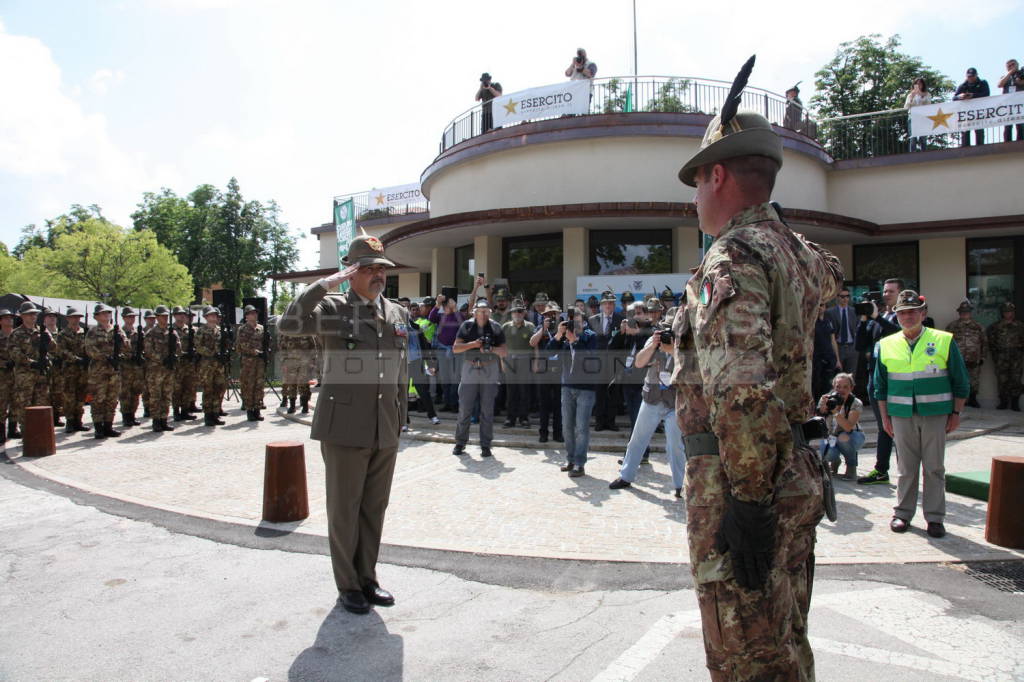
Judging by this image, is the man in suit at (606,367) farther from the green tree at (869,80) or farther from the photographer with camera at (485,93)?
the green tree at (869,80)

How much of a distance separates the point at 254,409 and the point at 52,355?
11.6 ft

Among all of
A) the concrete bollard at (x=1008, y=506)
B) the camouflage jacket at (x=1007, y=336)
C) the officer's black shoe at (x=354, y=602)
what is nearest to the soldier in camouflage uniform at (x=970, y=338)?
the camouflage jacket at (x=1007, y=336)

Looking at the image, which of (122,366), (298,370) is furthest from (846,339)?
(122,366)

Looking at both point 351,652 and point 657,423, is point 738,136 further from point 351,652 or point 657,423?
point 657,423

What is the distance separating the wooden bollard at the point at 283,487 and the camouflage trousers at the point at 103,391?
22.1 ft

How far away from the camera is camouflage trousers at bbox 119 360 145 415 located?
11602 mm

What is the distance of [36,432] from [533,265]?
1053 centimetres

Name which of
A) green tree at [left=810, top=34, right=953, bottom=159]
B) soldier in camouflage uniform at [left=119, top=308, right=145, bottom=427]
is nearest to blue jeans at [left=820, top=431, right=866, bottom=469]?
soldier in camouflage uniform at [left=119, top=308, right=145, bottom=427]

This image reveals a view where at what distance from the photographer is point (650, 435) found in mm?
6891

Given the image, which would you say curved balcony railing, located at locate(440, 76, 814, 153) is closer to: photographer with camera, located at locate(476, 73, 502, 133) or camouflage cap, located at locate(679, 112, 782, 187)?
photographer with camera, located at locate(476, 73, 502, 133)

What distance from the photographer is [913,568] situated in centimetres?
466

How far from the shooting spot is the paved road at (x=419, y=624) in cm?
320

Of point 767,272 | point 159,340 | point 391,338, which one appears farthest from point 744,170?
point 159,340

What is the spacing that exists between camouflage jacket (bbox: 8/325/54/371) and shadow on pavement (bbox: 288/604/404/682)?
9.74m
